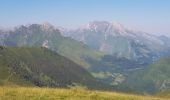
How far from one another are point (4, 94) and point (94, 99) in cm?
555

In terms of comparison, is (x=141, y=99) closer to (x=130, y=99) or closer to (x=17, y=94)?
(x=130, y=99)

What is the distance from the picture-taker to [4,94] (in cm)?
2167

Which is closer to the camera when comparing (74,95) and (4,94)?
(4,94)

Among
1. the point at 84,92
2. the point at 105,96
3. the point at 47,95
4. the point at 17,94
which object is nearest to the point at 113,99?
the point at 105,96

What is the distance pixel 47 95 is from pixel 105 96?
A: 3898 millimetres

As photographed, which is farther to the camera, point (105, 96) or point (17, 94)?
point (105, 96)

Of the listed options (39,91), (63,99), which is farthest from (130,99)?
(39,91)

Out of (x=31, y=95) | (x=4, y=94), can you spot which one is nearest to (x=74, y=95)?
(x=31, y=95)

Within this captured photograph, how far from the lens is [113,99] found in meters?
22.9

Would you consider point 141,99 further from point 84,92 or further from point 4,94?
point 4,94

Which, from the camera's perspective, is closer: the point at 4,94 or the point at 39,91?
the point at 4,94

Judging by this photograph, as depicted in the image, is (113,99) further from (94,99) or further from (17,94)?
(17,94)

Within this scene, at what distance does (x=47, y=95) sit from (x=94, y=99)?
2.98 meters

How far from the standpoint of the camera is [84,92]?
2444 centimetres
